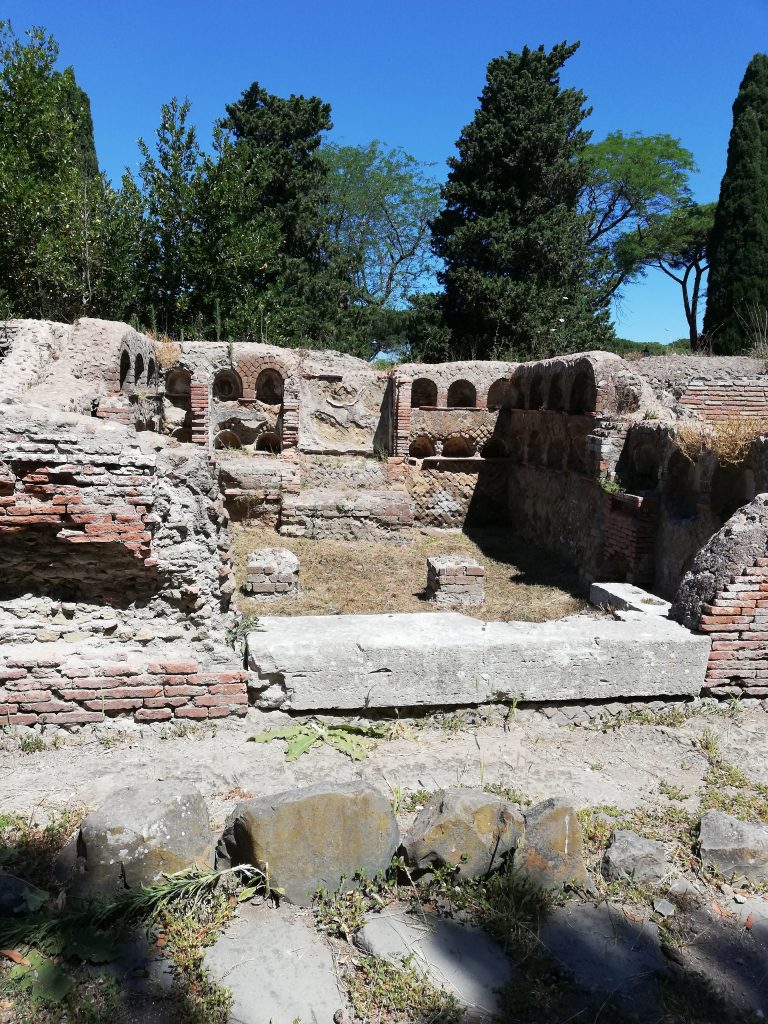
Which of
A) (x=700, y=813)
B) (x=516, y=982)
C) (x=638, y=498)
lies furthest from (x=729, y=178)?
(x=516, y=982)

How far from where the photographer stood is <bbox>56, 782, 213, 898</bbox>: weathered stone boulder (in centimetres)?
287

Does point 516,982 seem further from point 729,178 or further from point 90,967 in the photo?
point 729,178

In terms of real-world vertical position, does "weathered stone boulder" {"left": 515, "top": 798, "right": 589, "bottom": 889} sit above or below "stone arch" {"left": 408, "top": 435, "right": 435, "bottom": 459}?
below

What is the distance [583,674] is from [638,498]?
5123 mm

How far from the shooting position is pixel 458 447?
15.4m

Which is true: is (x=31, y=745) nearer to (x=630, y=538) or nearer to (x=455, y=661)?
(x=455, y=661)

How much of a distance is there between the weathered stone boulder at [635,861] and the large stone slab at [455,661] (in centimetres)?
138

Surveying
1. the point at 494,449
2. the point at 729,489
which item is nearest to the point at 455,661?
the point at 729,489

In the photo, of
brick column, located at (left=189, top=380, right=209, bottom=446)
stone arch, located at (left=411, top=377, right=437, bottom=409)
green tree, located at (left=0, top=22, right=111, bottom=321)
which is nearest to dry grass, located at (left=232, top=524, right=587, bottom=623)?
brick column, located at (left=189, top=380, right=209, bottom=446)

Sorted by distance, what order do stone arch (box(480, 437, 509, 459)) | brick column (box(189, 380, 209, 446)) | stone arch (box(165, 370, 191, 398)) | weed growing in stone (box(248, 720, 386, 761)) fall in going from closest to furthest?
weed growing in stone (box(248, 720, 386, 761)), brick column (box(189, 380, 209, 446)), stone arch (box(165, 370, 191, 398)), stone arch (box(480, 437, 509, 459))

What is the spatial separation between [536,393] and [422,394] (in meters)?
3.06

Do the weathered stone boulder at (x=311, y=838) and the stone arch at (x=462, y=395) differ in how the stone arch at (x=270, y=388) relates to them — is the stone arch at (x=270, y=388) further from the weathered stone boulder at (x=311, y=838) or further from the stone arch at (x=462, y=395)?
the weathered stone boulder at (x=311, y=838)

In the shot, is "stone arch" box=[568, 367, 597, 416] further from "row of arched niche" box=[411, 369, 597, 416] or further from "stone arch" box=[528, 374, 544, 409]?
"stone arch" box=[528, 374, 544, 409]

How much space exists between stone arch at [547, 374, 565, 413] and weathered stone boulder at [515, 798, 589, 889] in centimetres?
1014
